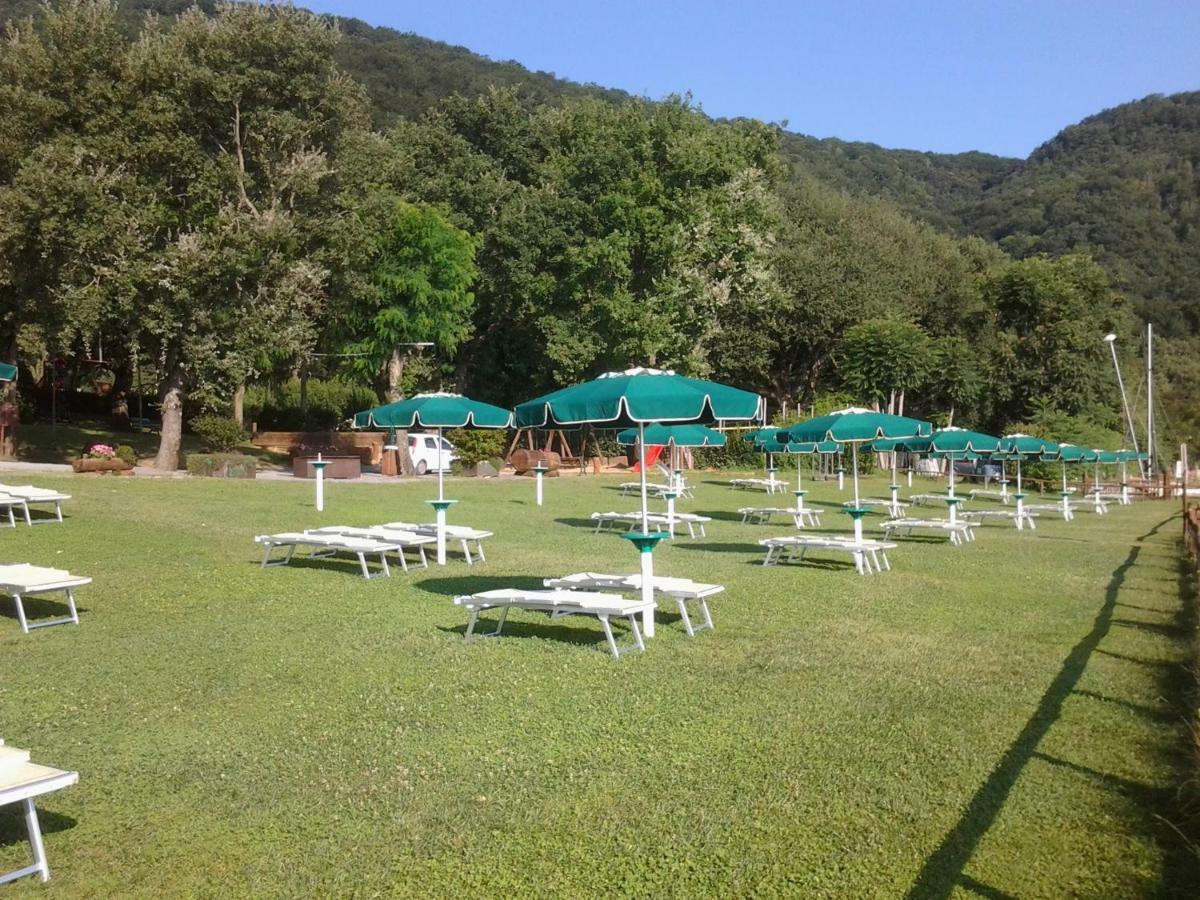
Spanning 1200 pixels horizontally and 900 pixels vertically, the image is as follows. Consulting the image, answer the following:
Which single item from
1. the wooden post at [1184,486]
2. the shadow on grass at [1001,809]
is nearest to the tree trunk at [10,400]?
the wooden post at [1184,486]

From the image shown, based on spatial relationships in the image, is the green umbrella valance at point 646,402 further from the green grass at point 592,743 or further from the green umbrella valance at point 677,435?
the green umbrella valance at point 677,435

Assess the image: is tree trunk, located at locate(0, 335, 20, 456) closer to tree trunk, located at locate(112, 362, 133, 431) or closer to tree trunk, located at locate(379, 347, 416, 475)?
tree trunk, located at locate(112, 362, 133, 431)

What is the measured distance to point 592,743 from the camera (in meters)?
5.80

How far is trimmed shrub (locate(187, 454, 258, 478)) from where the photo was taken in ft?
85.0

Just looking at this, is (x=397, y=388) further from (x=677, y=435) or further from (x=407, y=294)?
(x=677, y=435)

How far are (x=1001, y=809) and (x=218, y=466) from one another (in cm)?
2404

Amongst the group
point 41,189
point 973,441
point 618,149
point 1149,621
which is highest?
point 618,149

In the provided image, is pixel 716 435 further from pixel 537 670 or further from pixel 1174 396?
pixel 1174 396

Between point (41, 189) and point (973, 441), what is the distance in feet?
71.8

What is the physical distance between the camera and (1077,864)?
4.22 metres

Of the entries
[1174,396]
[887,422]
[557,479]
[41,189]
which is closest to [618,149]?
[557,479]

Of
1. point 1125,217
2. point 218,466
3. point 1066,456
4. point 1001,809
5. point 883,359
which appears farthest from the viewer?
point 1125,217

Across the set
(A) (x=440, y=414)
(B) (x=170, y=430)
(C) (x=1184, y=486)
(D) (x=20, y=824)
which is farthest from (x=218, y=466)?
(C) (x=1184, y=486)

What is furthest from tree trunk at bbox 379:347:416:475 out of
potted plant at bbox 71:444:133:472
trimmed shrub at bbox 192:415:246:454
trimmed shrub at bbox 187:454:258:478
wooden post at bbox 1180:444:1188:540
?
wooden post at bbox 1180:444:1188:540
